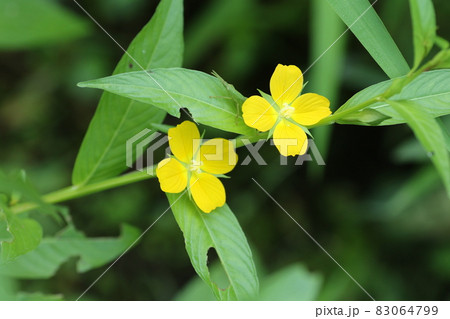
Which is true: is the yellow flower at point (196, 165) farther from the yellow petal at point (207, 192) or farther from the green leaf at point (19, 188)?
the green leaf at point (19, 188)

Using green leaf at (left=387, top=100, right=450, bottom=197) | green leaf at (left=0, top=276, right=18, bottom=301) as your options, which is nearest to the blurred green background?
green leaf at (left=0, top=276, right=18, bottom=301)

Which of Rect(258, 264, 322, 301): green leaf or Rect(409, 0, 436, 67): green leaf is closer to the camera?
Rect(409, 0, 436, 67): green leaf

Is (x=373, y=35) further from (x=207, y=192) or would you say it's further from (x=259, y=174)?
(x=259, y=174)

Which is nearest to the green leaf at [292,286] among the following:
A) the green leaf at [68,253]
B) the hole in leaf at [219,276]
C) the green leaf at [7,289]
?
the hole in leaf at [219,276]

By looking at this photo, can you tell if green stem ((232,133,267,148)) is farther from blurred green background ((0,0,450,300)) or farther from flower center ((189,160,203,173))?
blurred green background ((0,0,450,300))

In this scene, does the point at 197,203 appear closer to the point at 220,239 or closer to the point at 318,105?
the point at 220,239

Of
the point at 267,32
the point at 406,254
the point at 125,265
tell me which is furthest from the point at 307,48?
the point at 125,265

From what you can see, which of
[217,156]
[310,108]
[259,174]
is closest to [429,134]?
[310,108]
